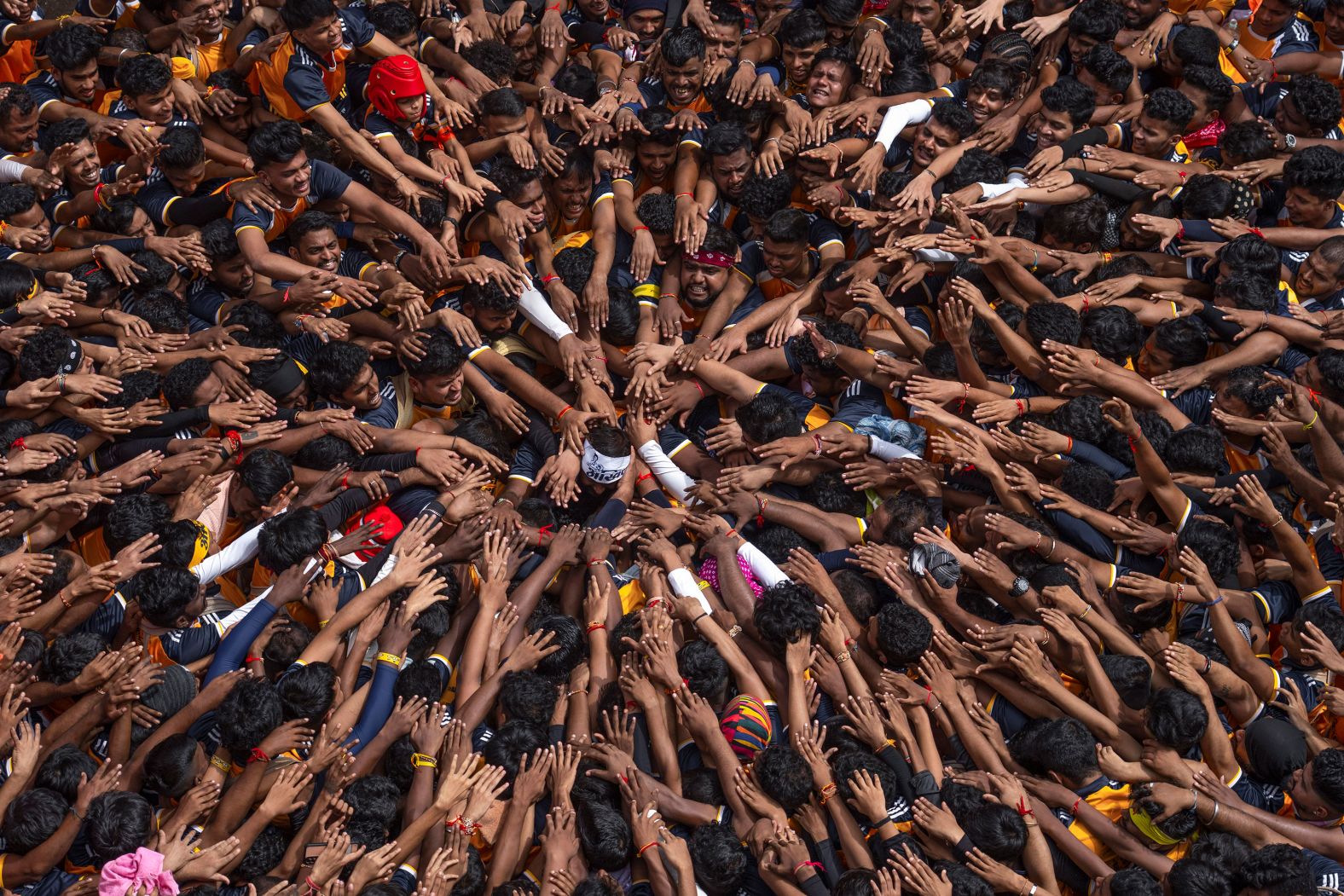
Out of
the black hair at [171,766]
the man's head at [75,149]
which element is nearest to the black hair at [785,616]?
the black hair at [171,766]

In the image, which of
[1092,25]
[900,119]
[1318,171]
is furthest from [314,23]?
[1318,171]

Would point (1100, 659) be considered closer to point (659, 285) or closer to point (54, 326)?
point (659, 285)

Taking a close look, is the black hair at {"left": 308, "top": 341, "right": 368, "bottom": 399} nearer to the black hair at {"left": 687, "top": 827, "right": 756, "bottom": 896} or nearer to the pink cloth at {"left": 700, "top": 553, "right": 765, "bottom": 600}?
the pink cloth at {"left": 700, "top": 553, "right": 765, "bottom": 600}

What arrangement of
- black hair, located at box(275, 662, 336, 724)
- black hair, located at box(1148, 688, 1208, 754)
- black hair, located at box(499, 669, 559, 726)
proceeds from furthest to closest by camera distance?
black hair, located at box(499, 669, 559, 726) < black hair, located at box(275, 662, 336, 724) < black hair, located at box(1148, 688, 1208, 754)

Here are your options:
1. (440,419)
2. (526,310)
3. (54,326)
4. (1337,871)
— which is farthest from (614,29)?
(1337,871)

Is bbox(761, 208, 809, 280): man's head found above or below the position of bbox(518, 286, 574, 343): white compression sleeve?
above

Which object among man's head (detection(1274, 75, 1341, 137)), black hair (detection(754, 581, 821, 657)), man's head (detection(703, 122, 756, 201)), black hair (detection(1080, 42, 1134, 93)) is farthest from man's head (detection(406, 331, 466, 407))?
man's head (detection(1274, 75, 1341, 137))

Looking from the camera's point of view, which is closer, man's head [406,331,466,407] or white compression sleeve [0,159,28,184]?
man's head [406,331,466,407]

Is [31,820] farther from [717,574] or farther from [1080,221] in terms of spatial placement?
[1080,221]
